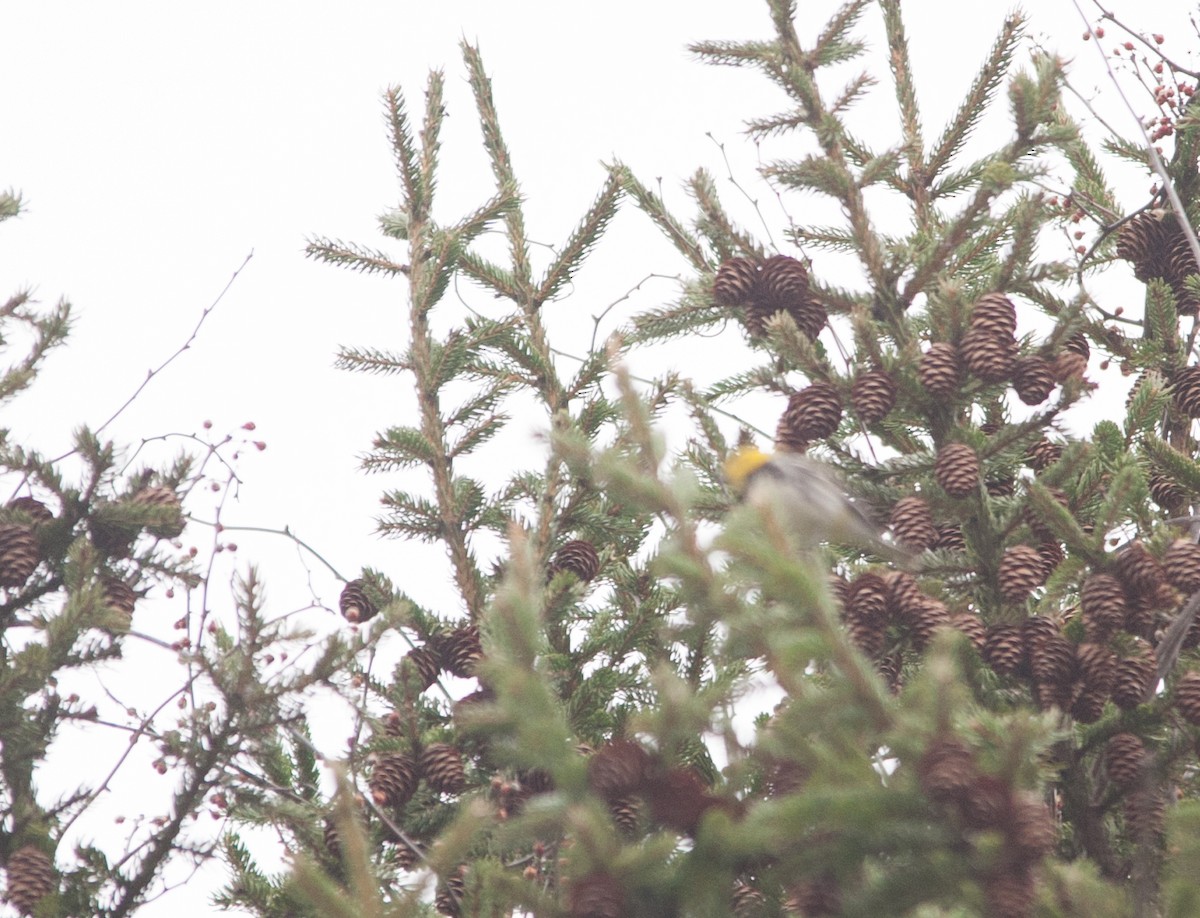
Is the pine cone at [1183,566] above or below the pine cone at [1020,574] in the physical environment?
below

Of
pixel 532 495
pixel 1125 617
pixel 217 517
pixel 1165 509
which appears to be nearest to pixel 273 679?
pixel 217 517

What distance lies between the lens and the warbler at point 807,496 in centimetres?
342

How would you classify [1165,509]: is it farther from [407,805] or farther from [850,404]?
[407,805]

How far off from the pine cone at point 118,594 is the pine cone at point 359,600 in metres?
0.66

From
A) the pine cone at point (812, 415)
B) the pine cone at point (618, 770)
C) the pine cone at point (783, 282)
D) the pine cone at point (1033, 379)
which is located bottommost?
the pine cone at point (618, 770)

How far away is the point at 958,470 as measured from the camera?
323 centimetres

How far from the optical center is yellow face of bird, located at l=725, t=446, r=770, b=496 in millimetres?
3418

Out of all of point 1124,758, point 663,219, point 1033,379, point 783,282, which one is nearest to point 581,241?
point 663,219

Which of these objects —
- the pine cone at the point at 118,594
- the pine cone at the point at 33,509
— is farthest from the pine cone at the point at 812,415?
the pine cone at the point at 33,509

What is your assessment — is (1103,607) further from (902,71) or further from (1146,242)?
(902,71)

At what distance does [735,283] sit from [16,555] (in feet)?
6.78

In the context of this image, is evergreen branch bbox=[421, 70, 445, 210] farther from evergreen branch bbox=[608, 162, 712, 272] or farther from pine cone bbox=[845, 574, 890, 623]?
pine cone bbox=[845, 574, 890, 623]

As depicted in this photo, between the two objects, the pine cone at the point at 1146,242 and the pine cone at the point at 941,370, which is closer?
the pine cone at the point at 941,370

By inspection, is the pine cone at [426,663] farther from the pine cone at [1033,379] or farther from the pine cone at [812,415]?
the pine cone at [1033,379]
